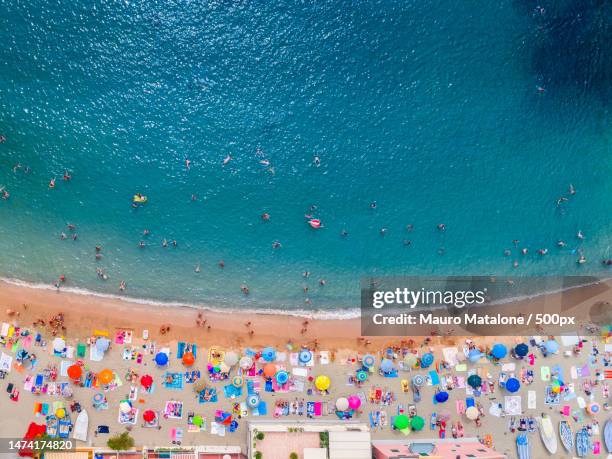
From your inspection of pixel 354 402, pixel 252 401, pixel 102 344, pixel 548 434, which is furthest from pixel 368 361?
pixel 102 344

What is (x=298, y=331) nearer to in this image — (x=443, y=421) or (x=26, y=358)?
(x=443, y=421)

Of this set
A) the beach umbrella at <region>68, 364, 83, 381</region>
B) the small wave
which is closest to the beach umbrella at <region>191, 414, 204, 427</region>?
the small wave

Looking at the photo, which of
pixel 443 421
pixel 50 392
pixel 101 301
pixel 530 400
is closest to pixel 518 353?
pixel 530 400

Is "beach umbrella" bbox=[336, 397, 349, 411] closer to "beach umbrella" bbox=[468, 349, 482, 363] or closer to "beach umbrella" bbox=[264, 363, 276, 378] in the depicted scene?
"beach umbrella" bbox=[264, 363, 276, 378]

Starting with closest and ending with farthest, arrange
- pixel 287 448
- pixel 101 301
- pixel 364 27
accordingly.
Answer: pixel 287 448 < pixel 101 301 < pixel 364 27

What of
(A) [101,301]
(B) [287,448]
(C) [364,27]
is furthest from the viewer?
(C) [364,27]

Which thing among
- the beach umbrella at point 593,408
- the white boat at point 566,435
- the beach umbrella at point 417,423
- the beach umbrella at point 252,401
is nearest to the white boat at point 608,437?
the beach umbrella at point 593,408
